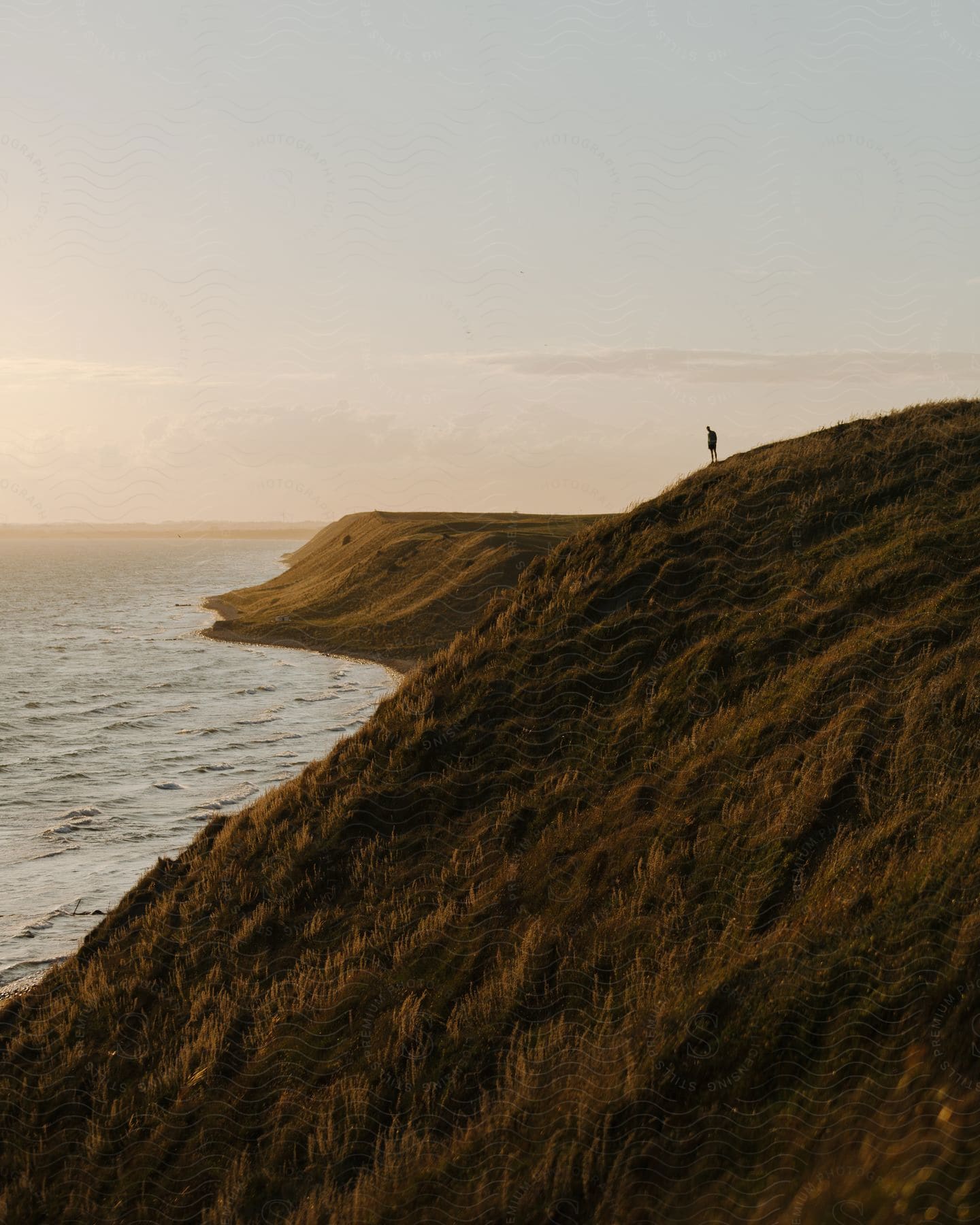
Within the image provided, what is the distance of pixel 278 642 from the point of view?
74750 mm

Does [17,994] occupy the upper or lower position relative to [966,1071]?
lower

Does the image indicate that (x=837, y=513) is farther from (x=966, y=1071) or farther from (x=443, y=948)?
(x=966, y=1071)

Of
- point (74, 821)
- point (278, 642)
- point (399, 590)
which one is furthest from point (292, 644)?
point (74, 821)

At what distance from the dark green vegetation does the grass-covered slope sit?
33.6 meters

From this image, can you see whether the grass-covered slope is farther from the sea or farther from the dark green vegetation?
the dark green vegetation

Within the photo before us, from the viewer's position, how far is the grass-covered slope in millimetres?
63094

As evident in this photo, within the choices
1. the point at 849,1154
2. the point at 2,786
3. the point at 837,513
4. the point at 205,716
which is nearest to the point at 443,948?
the point at 849,1154

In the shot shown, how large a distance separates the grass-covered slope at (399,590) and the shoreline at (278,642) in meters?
0.16

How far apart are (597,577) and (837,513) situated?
6.02 m

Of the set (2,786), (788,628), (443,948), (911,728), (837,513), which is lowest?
(2,786)

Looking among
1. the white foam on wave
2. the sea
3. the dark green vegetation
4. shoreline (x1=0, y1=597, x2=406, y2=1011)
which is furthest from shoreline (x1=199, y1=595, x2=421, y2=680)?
the dark green vegetation

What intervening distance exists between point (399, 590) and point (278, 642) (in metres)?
10.2

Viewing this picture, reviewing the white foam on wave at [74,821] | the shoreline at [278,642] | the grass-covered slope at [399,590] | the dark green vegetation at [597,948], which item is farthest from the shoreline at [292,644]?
the dark green vegetation at [597,948]

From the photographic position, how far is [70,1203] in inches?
448
